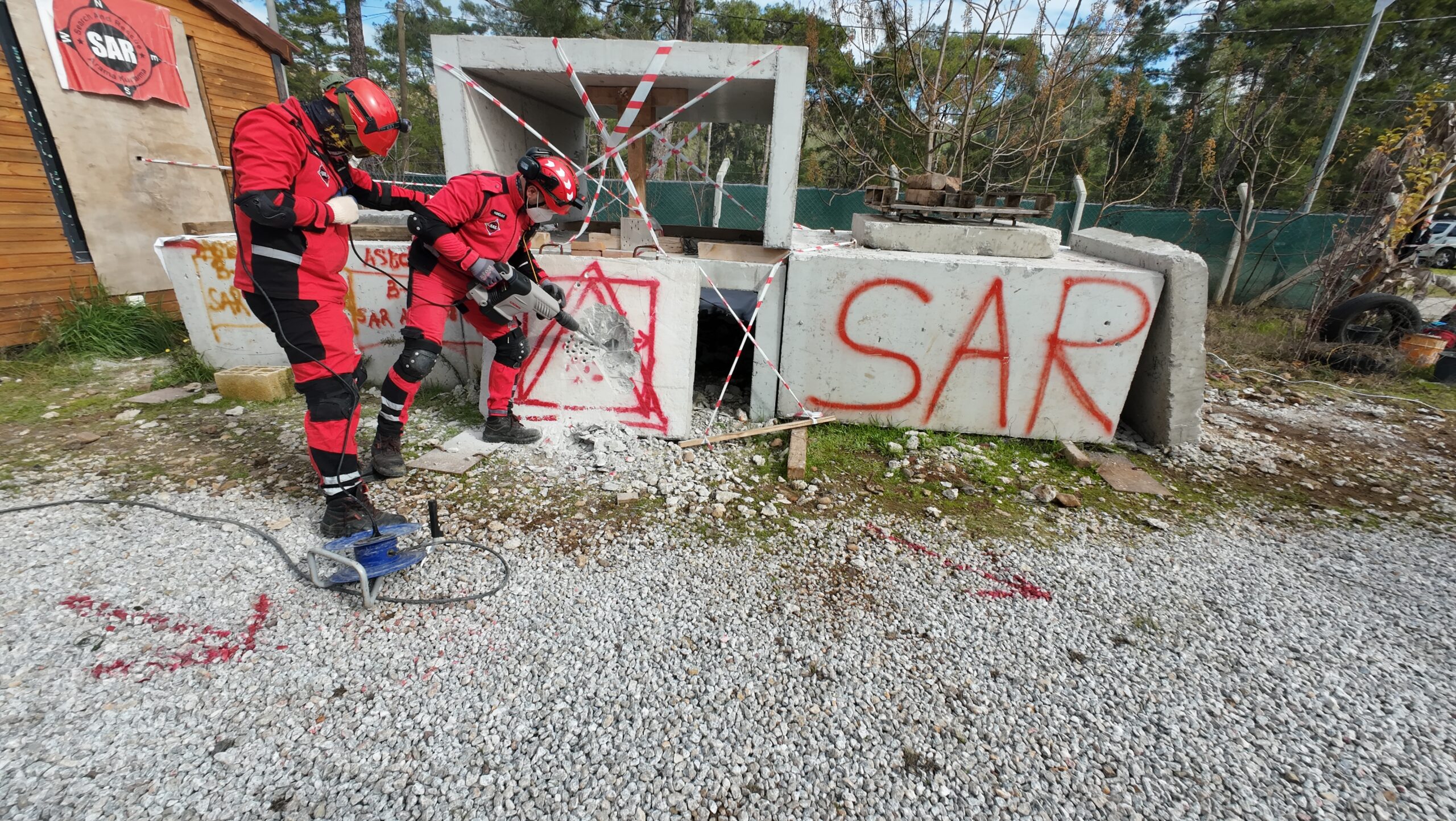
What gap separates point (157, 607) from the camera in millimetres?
2402

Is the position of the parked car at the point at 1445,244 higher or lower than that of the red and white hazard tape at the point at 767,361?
higher

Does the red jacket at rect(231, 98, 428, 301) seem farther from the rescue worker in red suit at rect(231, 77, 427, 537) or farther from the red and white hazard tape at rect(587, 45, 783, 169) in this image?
the red and white hazard tape at rect(587, 45, 783, 169)

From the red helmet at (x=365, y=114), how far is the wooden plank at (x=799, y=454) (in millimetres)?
2865

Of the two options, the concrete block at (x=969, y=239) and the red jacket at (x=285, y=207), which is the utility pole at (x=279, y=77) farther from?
the concrete block at (x=969, y=239)

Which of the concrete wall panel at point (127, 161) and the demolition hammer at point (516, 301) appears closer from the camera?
the demolition hammer at point (516, 301)

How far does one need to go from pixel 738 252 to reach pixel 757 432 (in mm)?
1412

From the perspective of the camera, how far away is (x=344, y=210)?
2.83 meters

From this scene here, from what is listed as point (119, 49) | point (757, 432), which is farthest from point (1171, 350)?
point (119, 49)

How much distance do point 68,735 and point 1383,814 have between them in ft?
13.7

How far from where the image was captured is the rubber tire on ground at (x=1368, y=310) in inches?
262

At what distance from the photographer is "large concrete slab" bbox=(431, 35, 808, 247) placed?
3.93 meters

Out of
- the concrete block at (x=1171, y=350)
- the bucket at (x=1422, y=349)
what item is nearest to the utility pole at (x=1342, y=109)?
the bucket at (x=1422, y=349)

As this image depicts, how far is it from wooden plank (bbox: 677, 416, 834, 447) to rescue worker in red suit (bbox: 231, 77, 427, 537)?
1.94 m

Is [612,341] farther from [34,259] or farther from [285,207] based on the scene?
[34,259]
